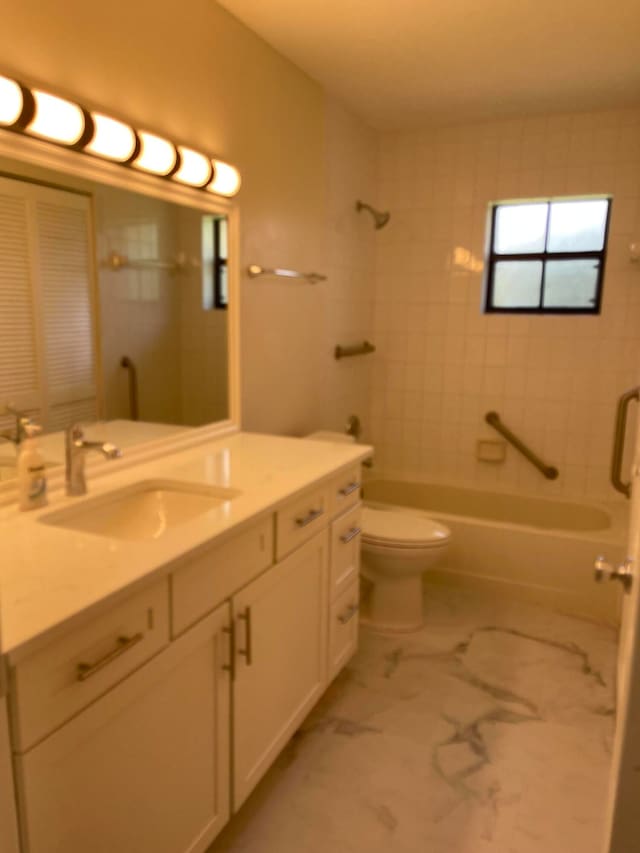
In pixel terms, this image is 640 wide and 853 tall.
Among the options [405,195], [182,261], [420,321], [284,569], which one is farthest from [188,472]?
[405,195]

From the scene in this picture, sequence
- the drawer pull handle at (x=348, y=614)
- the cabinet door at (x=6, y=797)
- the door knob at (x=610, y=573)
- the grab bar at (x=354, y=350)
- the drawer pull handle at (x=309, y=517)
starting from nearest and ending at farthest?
the cabinet door at (x=6, y=797)
the door knob at (x=610, y=573)
the drawer pull handle at (x=309, y=517)
the drawer pull handle at (x=348, y=614)
the grab bar at (x=354, y=350)

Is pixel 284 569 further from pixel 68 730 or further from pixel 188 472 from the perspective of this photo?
pixel 68 730

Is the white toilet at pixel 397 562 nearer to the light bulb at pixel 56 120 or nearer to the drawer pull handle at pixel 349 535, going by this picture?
the drawer pull handle at pixel 349 535

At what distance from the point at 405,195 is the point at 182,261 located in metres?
1.91

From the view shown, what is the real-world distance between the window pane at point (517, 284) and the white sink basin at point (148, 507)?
2418mm

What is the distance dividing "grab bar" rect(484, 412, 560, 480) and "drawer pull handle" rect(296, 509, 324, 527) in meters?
1.90

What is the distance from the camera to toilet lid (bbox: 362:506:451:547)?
98.8 inches

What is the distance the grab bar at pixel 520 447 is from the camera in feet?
11.1

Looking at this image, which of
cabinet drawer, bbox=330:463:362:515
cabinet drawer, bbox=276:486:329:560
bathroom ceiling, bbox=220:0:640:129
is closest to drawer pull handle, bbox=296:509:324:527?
cabinet drawer, bbox=276:486:329:560

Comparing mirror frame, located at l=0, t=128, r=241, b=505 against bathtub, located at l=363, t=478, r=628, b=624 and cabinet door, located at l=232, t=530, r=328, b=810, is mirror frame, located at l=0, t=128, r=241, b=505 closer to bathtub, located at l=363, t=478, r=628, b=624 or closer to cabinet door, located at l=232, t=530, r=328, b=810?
cabinet door, located at l=232, t=530, r=328, b=810

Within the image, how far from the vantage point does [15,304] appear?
149 cm

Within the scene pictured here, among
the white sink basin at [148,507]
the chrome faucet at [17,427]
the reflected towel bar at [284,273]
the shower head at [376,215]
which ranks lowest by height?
the white sink basin at [148,507]

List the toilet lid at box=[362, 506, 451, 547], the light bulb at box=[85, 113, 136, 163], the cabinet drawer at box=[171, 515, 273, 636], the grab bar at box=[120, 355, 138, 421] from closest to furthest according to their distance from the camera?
the cabinet drawer at box=[171, 515, 273, 636] < the light bulb at box=[85, 113, 136, 163] < the grab bar at box=[120, 355, 138, 421] < the toilet lid at box=[362, 506, 451, 547]

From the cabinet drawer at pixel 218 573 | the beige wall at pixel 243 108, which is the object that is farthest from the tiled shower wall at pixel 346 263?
the cabinet drawer at pixel 218 573
